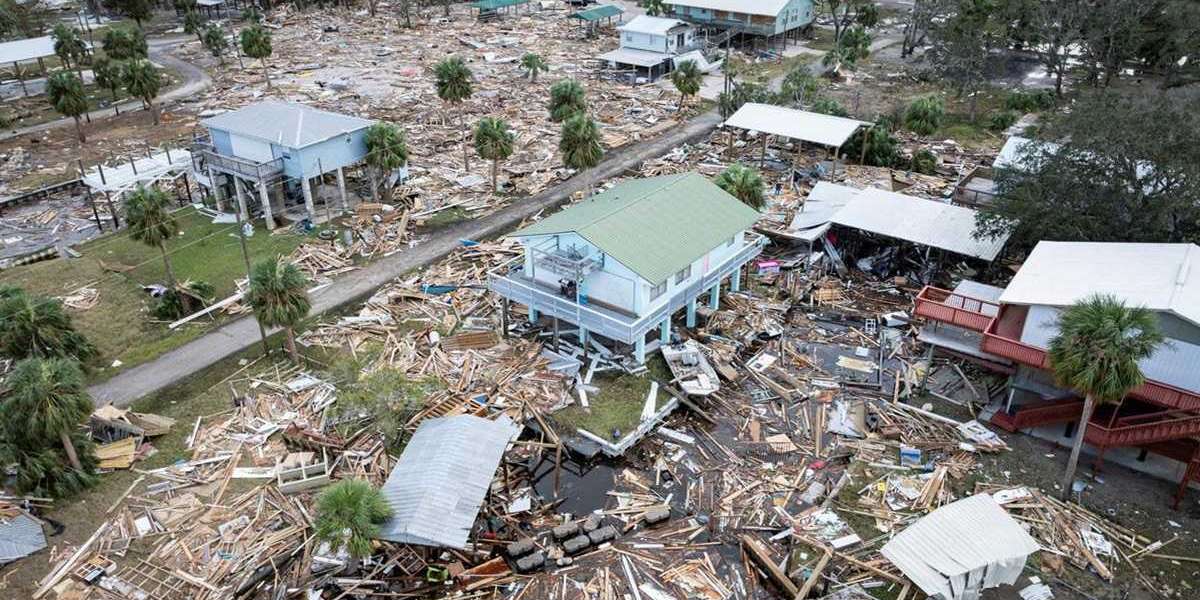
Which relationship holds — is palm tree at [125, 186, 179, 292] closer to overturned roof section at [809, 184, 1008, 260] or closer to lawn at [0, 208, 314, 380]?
lawn at [0, 208, 314, 380]

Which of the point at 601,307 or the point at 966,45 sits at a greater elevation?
the point at 966,45

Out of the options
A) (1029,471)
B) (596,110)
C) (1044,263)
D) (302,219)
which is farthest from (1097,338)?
(596,110)

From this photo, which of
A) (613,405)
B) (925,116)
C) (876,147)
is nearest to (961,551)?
(613,405)

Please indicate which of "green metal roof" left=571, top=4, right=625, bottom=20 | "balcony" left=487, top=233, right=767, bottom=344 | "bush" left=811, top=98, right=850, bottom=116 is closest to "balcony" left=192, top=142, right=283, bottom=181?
"balcony" left=487, top=233, right=767, bottom=344

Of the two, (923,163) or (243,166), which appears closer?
(243,166)

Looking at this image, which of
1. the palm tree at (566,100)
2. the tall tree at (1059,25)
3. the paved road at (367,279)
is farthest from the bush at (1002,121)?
the palm tree at (566,100)

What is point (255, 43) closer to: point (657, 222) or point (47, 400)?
point (657, 222)
